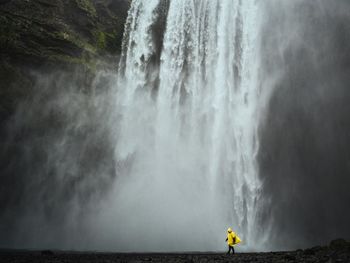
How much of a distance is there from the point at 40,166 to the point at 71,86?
6.35m

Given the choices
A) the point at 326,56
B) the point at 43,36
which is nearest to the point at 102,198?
the point at 43,36

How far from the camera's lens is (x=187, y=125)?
989 inches

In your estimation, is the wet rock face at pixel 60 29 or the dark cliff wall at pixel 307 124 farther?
the wet rock face at pixel 60 29

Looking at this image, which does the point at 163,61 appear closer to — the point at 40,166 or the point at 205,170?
the point at 205,170

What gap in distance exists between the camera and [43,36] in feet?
81.6

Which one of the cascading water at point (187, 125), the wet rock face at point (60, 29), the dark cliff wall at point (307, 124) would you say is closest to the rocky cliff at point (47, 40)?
the wet rock face at point (60, 29)

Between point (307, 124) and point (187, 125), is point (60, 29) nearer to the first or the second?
point (187, 125)

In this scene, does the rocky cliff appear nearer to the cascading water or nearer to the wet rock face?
the wet rock face

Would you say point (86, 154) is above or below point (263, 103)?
below

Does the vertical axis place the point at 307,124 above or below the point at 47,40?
below

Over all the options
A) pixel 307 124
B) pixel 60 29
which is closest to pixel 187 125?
pixel 307 124

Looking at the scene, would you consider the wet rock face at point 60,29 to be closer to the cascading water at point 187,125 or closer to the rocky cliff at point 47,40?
the rocky cliff at point 47,40

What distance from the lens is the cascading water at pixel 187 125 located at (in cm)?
2141

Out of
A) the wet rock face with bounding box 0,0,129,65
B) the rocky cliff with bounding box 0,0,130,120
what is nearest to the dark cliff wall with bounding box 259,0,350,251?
the wet rock face with bounding box 0,0,129,65
